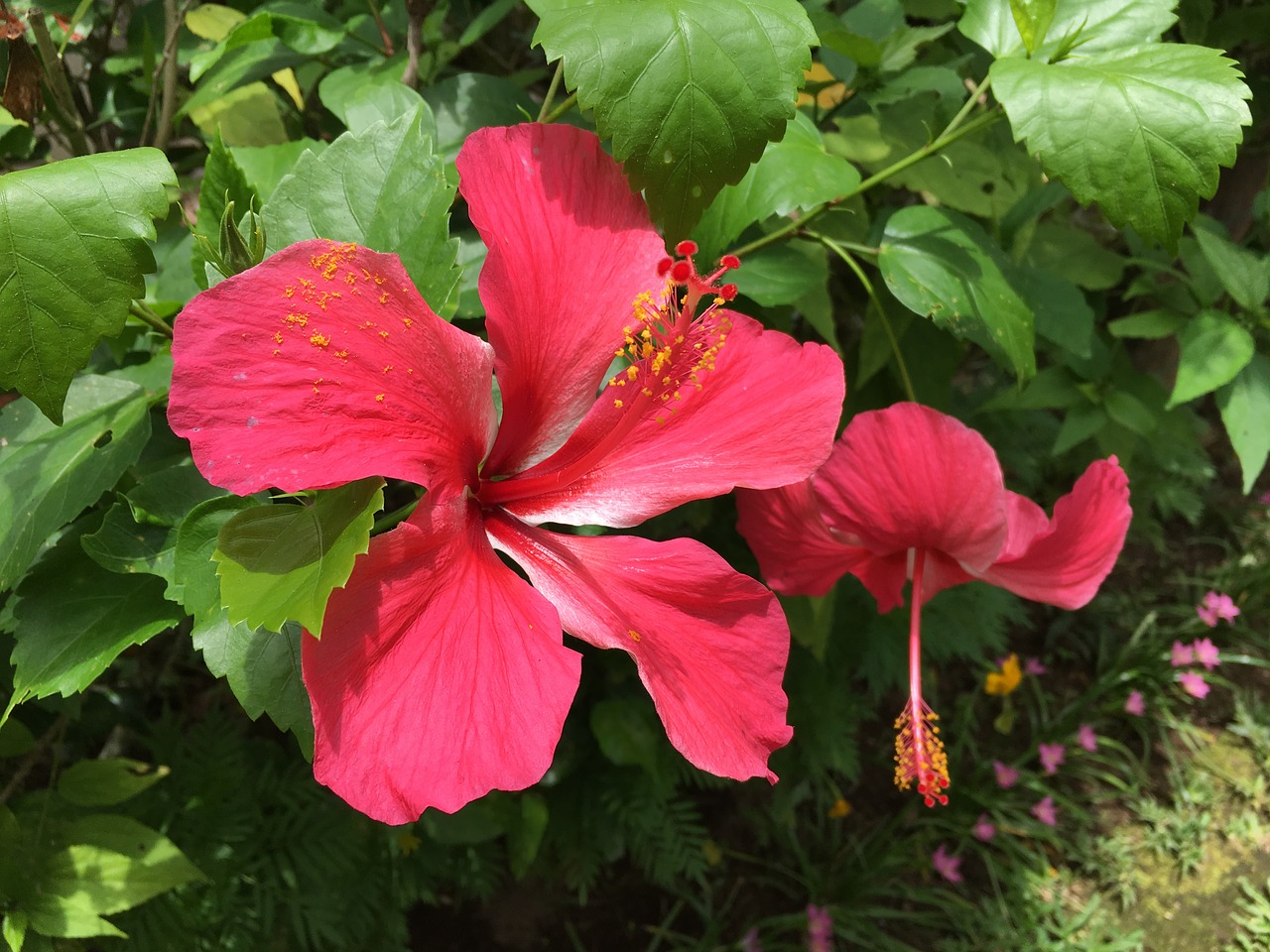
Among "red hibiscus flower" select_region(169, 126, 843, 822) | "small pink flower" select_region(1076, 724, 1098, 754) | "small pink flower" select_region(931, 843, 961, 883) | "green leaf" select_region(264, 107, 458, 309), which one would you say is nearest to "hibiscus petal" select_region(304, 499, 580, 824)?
"red hibiscus flower" select_region(169, 126, 843, 822)

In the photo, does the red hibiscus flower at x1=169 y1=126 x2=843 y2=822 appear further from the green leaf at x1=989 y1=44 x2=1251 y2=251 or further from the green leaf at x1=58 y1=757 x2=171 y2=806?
the green leaf at x1=58 y1=757 x2=171 y2=806

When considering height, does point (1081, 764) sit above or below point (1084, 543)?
below

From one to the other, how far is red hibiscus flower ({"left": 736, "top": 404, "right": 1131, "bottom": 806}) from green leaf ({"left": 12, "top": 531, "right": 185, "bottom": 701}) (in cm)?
60

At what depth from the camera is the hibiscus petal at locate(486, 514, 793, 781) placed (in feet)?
2.33

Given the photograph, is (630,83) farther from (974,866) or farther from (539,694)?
(974,866)

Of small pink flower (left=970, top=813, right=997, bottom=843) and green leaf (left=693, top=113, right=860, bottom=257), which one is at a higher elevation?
green leaf (left=693, top=113, right=860, bottom=257)

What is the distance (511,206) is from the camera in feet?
2.28

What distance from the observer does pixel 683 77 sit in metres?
0.67

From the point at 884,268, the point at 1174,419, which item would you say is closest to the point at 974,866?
the point at 1174,419

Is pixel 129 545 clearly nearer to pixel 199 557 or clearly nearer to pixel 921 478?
pixel 199 557

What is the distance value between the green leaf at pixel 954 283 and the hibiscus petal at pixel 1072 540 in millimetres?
145

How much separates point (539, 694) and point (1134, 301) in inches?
75.8

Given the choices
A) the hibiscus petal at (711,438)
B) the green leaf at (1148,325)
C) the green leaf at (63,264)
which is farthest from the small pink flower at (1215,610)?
the green leaf at (63,264)

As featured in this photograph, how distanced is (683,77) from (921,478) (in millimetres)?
474
